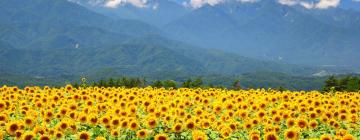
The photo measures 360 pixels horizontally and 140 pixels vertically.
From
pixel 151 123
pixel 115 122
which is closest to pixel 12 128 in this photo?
pixel 115 122

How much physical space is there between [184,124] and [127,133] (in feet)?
4.33

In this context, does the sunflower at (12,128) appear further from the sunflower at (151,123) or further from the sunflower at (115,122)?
the sunflower at (151,123)

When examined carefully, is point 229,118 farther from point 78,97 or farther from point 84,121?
point 78,97

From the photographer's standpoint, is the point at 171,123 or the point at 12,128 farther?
the point at 171,123

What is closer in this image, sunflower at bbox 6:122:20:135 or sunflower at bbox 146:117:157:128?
sunflower at bbox 6:122:20:135

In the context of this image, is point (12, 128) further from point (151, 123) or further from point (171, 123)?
point (171, 123)

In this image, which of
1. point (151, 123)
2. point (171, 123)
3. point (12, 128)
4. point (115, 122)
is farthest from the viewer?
point (171, 123)

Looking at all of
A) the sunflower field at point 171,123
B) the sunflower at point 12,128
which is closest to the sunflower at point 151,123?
the sunflower field at point 171,123

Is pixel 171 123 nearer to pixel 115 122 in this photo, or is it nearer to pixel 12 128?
pixel 115 122

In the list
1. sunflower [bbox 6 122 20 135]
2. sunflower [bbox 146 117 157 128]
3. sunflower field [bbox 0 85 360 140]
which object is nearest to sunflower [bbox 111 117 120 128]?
sunflower field [bbox 0 85 360 140]

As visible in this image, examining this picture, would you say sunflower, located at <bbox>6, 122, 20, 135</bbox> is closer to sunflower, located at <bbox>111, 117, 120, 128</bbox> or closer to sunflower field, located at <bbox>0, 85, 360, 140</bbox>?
sunflower field, located at <bbox>0, 85, 360, 140</bbox>

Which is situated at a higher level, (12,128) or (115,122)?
(115,122)

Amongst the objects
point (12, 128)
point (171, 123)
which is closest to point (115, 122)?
point (171, 123)

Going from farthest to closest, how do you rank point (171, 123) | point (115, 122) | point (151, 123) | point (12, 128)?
point (171, 123), point (151, 123), point (115, 122), point (12, 128)
